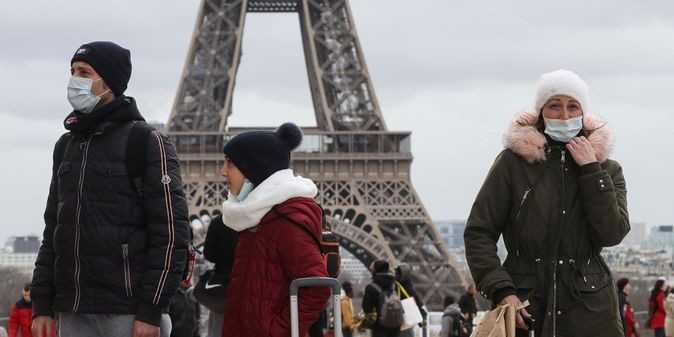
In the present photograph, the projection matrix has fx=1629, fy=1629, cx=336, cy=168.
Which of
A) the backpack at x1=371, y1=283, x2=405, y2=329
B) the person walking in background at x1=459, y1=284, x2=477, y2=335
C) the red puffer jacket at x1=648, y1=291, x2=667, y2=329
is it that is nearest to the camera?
the backpack at x1=371, y1=283, x2=405, y2=329

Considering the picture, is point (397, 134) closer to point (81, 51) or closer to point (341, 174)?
point (341, 174)

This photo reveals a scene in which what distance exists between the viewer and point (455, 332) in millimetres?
17078

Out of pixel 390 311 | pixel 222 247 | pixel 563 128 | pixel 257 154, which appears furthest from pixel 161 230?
pixel 390 311

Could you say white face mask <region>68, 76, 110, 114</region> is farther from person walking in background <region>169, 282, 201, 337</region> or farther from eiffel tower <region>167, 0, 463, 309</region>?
eiffel tower <region>167, 0, 463, 309</region>

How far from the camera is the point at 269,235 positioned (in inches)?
270

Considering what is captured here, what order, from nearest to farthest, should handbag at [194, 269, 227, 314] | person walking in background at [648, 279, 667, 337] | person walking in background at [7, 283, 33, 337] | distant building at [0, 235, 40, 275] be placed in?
1. handbag at [194, 269, 227, 314]
2. person walking in background at [7, 283, 33, 337]
3. person walking in background at [648, 279, 667, 337]
4. distant building at [0, 235, 40, 275]

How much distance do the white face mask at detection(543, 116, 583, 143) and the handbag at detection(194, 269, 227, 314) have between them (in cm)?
204

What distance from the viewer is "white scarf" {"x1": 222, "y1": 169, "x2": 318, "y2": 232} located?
273 inches

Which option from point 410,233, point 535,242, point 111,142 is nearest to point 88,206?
point 111,142

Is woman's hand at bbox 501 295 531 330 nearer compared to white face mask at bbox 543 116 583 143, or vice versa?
woman's hand at bbox 501 295 531 330

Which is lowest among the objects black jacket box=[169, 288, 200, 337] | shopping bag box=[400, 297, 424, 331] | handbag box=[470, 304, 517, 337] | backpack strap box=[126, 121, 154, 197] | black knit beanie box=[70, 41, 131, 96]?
handbag box=[470, 304, 517, 337]

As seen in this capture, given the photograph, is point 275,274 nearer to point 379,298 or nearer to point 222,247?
point 222,247

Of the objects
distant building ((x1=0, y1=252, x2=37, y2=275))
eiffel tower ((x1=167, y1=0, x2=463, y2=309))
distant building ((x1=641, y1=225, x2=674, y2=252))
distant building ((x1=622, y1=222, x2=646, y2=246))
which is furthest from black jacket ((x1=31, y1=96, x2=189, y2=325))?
distant building ((x1=622, y1=222, x2=646, y2=246))

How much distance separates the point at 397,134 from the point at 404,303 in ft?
103
